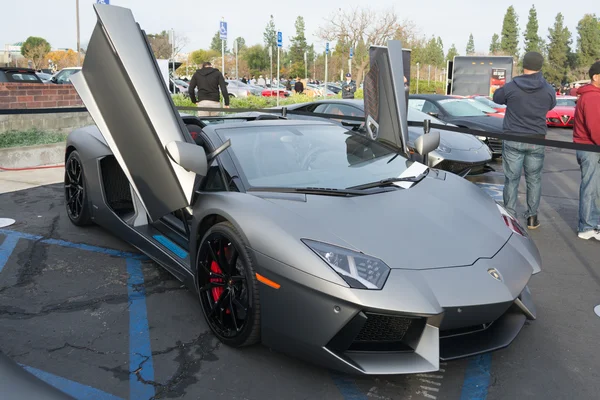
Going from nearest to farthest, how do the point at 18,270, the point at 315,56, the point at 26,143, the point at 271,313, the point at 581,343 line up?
1. the point at 271,313
2. the point at 581,343
3. the point at 18,270
4. the point at 26,143
5. the point at 315,56

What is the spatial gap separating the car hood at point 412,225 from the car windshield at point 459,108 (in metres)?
7.72

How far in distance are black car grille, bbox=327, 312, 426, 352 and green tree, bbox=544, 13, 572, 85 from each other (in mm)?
84701

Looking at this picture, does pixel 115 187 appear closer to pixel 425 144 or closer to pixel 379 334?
pixel 425 144

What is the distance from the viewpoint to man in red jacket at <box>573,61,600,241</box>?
5277 millimetres

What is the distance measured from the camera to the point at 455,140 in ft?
27.3

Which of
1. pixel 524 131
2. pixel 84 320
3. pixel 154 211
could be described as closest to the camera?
pixel 84 320

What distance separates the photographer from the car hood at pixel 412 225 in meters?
2.77

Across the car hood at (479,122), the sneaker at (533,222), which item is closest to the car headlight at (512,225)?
the sneaker at (533,222)

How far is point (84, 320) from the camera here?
3.45 meters

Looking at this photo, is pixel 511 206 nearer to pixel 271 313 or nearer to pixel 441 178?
pixel 441 178

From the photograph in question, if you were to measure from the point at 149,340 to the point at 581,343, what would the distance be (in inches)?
97.3

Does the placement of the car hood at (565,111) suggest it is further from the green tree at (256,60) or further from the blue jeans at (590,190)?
the green tree at (256,60)

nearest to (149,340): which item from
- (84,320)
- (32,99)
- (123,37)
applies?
(84,320)

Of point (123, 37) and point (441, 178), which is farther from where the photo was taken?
point (441, 178)
